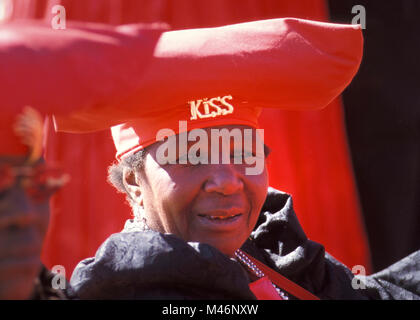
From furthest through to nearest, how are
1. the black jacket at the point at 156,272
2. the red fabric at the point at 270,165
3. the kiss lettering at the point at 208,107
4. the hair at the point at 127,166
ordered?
the red fabric at the point at 270,165
the hair at the point at 127,166
the kiss lettering at the point at 208,107
the black jacket at the point at 156,272

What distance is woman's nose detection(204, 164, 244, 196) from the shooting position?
156 centimetres

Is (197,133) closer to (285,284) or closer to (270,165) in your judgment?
(285,284)

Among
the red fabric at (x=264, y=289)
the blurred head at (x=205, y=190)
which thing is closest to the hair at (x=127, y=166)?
the blurred head at (x=205, y=190)

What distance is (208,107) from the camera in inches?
60.1

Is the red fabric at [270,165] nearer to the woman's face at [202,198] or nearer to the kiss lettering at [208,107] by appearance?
the woman's face at [202,198]

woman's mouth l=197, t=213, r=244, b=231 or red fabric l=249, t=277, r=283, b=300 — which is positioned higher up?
woman's mouth l=197, t=213, r=244, b=231

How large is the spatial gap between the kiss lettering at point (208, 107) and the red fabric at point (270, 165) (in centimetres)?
121

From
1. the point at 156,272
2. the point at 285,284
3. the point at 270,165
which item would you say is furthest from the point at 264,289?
the point at 270,165

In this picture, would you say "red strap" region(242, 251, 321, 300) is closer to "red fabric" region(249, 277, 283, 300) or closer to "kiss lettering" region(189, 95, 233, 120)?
"red fabric" region(249, 277, 283, 300)

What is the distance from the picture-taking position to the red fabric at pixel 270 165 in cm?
266

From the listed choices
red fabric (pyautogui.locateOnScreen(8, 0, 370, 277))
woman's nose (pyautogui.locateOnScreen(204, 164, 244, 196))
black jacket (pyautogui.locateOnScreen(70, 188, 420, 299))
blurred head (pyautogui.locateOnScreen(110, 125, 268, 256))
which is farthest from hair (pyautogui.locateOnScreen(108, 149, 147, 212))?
red fabric (pyautogui.locateOnScreen(8, 0, 370, 277))

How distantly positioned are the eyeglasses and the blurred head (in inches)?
24.7

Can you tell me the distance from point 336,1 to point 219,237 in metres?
1.68
